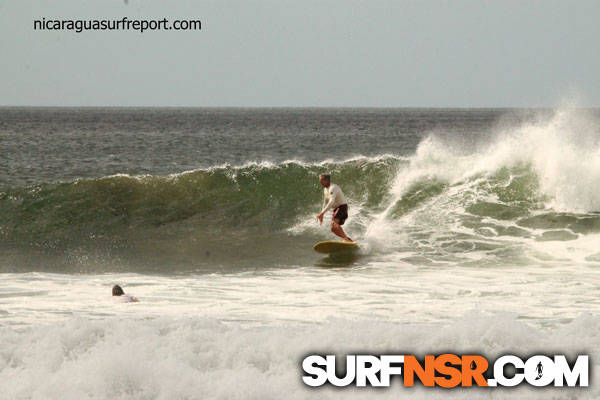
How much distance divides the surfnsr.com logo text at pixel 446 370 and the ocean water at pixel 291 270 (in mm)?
125

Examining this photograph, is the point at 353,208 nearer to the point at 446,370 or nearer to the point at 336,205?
the point at 336,205

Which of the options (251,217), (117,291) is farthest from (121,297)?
(251,217)

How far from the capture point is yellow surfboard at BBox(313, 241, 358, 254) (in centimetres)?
1435

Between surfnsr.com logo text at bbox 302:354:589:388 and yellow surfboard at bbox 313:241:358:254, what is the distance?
7.14 metres

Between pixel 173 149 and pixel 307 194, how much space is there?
3445 cm

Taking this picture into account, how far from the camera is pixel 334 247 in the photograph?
14422mm

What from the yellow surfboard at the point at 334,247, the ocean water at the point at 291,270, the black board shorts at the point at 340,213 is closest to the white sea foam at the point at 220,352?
the ocean water at the point at 291,270

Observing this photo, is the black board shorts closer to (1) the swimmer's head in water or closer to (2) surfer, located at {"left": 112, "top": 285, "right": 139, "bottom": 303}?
(2) surfer, located at {"left": 112, "top": 285, "right": 139, "bottom": 303}

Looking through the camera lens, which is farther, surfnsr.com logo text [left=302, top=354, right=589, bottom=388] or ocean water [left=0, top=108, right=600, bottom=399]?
ocean water [left=0, top=108, right=600, bottom=399]

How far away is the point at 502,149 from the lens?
67.6 feet

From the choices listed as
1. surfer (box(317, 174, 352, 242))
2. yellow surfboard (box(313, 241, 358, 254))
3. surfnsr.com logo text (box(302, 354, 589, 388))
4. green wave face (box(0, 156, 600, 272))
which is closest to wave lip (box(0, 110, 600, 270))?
green wave face (box(0, 156, 600, 272))

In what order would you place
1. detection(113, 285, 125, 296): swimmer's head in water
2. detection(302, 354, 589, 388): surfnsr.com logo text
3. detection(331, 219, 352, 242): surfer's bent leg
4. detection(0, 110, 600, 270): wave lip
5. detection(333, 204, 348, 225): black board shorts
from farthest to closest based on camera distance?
detection(0, 110, 600, 270): wave lip
detection(333, 204, 348, 225): black board shorts
detection(331, 219, 352, 242): surfer's bent leg
detection(113, 285, 125, 296): swimmer's head in water
detection(302, 354, 589, 388): surfnsr.com logo text

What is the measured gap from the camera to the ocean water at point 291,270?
275 inches

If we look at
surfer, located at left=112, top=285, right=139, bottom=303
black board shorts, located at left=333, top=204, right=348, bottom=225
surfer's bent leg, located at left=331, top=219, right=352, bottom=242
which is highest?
black board shorts, located at left=333, top=204, right=348, bottom=225
